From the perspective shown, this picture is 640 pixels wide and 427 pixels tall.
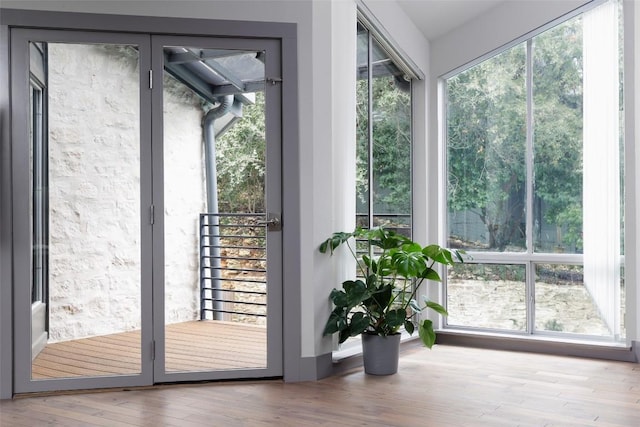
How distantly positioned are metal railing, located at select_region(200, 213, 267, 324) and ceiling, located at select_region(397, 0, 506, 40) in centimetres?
226

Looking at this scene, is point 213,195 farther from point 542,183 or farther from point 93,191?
point 542,183

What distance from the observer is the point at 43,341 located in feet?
12.8

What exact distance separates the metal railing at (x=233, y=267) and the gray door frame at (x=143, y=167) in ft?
0.49

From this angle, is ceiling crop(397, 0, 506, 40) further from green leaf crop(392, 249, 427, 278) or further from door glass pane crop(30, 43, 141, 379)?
door glass pane crop(30, 43, 141, 379)

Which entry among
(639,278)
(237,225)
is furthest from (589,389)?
(237,225)

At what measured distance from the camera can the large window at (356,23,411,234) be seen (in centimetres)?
497

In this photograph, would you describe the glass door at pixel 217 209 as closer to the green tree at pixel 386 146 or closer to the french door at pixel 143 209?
the french door at pixel 143 209

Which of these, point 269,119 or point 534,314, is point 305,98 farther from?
point 534,314

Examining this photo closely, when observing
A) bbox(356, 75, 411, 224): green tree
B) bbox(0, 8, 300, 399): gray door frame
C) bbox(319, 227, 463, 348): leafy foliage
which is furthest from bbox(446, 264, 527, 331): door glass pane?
bbox(0, 8, 300, 399): gray door frame

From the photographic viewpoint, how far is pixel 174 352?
406cm

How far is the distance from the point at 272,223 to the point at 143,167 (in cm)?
84

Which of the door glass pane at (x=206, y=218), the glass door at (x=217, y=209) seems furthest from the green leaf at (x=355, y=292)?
the door glass pane at (x=206, y=218)

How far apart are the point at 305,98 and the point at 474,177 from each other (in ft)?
6.72

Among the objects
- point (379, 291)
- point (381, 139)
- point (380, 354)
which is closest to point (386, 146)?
point (381, 139)
